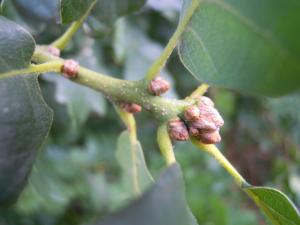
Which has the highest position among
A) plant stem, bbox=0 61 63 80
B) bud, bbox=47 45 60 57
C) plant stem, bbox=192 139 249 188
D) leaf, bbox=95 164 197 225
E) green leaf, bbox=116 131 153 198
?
leaf, bbox=95 164 197 225

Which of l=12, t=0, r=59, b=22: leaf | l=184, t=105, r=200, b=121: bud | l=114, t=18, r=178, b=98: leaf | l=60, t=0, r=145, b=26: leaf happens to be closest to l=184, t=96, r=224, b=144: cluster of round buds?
l=184, t=105, r=200, b=121: bud

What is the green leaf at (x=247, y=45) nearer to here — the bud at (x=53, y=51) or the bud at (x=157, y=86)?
the bud at (x=157, y=86)

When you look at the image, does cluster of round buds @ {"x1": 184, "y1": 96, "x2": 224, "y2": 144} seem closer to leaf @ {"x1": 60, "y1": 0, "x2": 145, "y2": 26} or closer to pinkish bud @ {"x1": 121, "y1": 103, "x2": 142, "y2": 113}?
pinkish bud @ {"x1": 121, "y1": 103, "x2": 142, "y2": 113}

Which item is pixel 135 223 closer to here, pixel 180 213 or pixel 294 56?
pixel 180 213

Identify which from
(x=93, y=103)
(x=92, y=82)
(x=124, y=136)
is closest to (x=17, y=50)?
(x=92, y=82)

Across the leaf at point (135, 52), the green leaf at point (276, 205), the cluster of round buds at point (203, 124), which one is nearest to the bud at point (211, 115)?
the cluster of round buds at point (203, 124)

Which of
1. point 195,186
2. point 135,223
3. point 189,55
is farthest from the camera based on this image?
point 195,186
